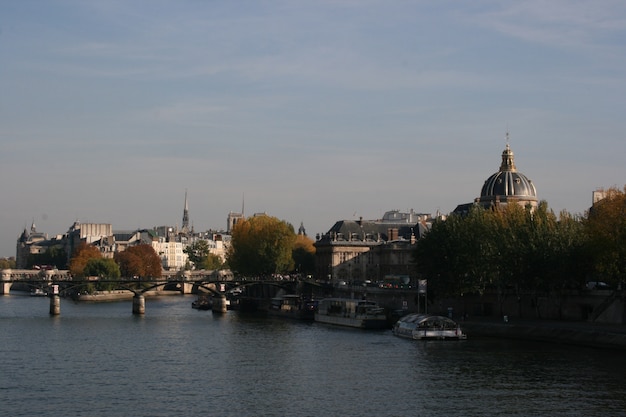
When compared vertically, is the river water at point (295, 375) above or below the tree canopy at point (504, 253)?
below

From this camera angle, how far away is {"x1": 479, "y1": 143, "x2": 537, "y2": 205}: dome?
154m

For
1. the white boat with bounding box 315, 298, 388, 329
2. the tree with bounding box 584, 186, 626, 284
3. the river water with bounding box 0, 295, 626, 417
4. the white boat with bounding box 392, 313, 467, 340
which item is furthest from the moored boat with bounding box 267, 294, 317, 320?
the tree with bounding box 584, 186, 626, 284

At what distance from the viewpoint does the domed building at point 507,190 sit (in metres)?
154

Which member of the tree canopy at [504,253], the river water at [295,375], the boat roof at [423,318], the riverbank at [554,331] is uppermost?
the tree canopy at [504,253]

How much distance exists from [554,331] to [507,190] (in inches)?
2902

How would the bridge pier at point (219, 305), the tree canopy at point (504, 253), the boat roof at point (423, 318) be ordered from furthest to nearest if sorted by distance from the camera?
the bridge pier at point (219, 305), the tree canopy at point (504, 253), the boat roof at point (423, 318)

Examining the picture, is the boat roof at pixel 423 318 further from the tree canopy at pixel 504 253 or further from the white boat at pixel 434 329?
the tree canopy at pixel 504 253

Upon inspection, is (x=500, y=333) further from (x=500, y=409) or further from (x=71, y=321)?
Answer: (x=71, y=321)

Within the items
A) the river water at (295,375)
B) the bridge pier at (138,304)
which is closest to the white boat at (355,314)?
the river water at (295,375)

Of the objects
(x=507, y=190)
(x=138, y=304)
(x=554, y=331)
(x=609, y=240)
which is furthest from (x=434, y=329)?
(x=507, y=190)

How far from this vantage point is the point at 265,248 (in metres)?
160

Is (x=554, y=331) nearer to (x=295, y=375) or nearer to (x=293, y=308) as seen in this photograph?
(x=295, y=375)

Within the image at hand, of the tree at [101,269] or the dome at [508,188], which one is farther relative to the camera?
the tree at [101,269]

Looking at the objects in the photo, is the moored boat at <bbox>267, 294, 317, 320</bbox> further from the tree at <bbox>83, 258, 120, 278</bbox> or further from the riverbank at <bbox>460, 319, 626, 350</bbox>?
the tree at <bbox>83, 258, 120, 278</bbox>
